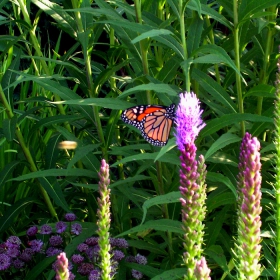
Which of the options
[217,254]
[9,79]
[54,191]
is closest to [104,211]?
[217,254]

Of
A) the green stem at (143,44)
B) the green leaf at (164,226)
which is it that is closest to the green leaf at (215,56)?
the green stem at (143,44)

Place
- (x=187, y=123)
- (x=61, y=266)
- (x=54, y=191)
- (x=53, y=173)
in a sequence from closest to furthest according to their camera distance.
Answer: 1. (x=61, y=266)
2. (x=187, y=123)
3. (x=53, y=173)
4. (x=54, y=191)

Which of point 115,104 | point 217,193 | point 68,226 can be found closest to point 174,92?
point 115,104

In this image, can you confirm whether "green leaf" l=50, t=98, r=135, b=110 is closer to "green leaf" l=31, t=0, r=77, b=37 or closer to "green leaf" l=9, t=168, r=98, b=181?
"green leaf" l=9, t=168, r=98, b=181

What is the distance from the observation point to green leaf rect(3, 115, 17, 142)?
124 inches

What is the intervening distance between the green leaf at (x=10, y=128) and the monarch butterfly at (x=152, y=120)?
641 millimetres

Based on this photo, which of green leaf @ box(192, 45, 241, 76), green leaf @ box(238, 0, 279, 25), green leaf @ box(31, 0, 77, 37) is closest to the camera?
green leaf @ box(192, 45, 241, 76)

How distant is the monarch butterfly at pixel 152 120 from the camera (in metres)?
2.92

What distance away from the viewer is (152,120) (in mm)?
3098

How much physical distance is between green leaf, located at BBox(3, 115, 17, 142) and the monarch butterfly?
Result: 0.64 metres

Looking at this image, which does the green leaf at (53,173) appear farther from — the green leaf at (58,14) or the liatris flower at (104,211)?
the liatris flower at (104,211)

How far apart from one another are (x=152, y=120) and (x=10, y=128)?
0.81 m

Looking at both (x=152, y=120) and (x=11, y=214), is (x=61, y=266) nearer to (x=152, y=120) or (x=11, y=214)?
(x=152, y=120)

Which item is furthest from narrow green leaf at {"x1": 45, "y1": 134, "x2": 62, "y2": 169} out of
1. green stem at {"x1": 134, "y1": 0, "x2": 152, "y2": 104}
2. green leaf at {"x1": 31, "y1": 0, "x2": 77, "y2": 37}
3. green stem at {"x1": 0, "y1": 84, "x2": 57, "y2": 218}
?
green stem at {"x1": 134, "y1": 0, "x2": 152, "y2": 104}
